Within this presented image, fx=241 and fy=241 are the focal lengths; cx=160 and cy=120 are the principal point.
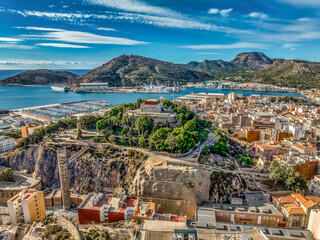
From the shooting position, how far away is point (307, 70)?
122m

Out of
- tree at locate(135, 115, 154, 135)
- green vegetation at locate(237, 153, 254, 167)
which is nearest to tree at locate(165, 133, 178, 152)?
tree at locate(135, 115, 154, 135)

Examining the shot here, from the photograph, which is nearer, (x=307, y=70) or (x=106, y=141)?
(x=106, y=141)

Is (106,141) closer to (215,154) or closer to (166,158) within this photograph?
(166,158)

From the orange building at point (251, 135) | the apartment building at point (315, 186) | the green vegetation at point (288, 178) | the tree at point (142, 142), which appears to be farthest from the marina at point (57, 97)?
the apartment building at point (315, 186)

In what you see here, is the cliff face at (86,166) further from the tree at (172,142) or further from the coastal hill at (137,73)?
the coastal hill at (137,73)

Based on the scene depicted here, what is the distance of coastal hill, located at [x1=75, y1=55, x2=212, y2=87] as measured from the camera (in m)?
120

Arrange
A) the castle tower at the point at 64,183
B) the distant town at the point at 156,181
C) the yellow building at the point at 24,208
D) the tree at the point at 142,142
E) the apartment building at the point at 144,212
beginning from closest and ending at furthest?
the distant town at the point at 156,181
the apartment building at the point at 144,212
the yellow building at the point at 24,208
the castle tower at the point at 64,183
the tree at the point at 142,142

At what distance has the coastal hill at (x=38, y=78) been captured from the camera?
13324 centimetres

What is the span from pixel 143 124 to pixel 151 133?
1641mm

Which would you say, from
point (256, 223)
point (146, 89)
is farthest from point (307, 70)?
point (256, 223)

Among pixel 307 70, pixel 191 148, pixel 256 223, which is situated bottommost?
pixel 256 223

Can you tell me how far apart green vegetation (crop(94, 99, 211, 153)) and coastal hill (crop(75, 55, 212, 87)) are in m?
84.7

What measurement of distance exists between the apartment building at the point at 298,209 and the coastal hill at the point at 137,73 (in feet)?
331

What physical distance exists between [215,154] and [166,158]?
243 inches
